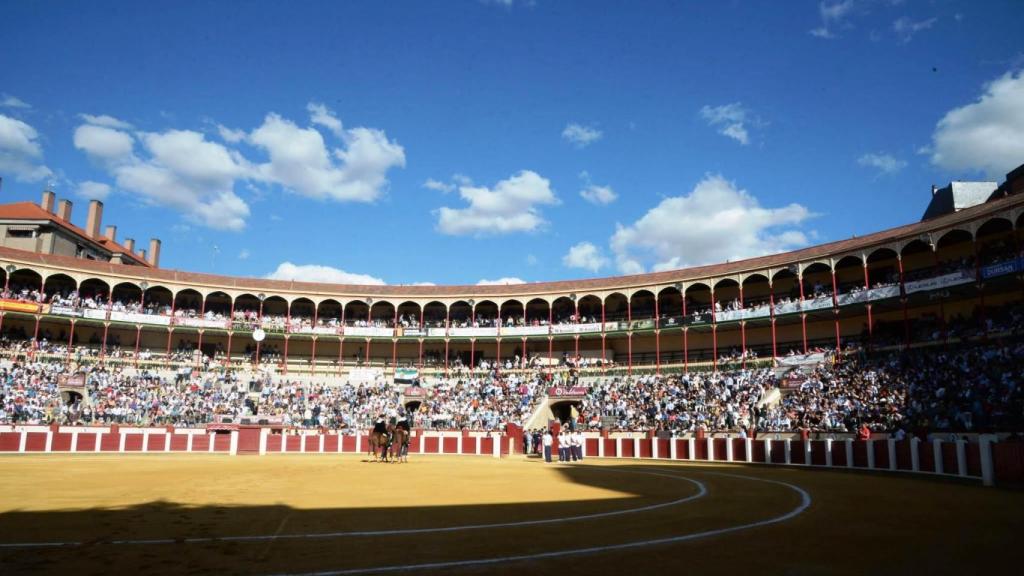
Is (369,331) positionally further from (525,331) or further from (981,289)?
(981,289)

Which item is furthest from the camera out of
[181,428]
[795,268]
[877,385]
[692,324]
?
[692,324]

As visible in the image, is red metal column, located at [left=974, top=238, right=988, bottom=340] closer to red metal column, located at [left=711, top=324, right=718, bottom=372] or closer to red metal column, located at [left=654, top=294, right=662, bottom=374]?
red metal column, located at [left=711, top=324, right=718, bottom=372]

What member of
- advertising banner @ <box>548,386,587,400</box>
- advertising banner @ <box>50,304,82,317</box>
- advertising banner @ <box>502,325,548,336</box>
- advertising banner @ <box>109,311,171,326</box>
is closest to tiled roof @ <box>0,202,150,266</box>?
advertising banner @ <box>50,304,82,317</box>

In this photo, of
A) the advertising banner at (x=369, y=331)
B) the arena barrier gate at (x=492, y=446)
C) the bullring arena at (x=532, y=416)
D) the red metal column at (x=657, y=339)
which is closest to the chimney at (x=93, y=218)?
the bullring arena at (x=532, y=416)

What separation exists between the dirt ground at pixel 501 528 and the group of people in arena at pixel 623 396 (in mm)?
10928

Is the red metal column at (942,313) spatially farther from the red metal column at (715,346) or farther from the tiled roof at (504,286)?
the red metal column at (715,346)

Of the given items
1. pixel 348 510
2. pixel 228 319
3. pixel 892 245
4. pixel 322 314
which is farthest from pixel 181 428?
pixel 892 245

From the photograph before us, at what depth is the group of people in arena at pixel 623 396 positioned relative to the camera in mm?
23594

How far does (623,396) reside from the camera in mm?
36938

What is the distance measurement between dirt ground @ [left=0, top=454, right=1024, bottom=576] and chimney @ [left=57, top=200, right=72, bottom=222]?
147 ft

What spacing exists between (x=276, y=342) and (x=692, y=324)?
1061 inches

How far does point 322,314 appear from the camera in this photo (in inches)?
1967

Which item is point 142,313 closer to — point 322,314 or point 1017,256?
point 322,314

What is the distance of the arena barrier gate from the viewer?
17.8 metres
